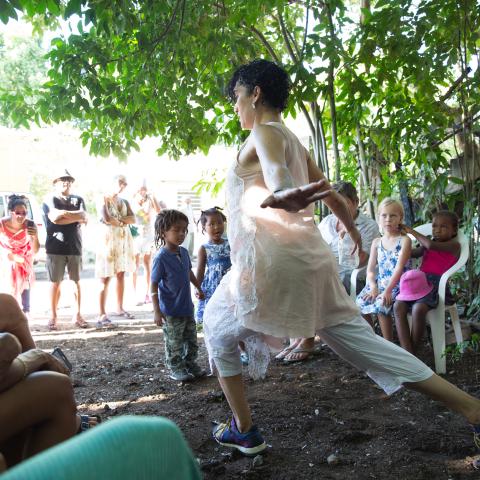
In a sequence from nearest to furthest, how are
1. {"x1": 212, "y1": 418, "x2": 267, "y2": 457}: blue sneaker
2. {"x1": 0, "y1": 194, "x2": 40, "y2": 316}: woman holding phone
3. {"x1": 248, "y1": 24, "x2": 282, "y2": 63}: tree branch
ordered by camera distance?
{"x1": 212, "y1": 418, "x2": 267, "y2": 457}: blue sneaker < {"x1": 248, "y1": 24, "x2": 282, "y2": 63}: tree branch < {"x1": 0, "y1": 194, "x2": 40, "y2": 316}: woman holding phone

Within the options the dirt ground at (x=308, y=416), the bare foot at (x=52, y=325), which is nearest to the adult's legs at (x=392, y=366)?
the dirt ground at (x=308, y=416)

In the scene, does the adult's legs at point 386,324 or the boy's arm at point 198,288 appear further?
the boy's arm at point 198,288

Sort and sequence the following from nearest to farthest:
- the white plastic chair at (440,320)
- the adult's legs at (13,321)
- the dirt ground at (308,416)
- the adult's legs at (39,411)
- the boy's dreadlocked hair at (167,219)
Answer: the adult's legs at (39,411), the adult's legs at (13,321), the dirt ground at (308,416), the white plastic chair at (440,320), the boy's dreadlocked hair at (167,219)

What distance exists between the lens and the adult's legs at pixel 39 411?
5.74ft

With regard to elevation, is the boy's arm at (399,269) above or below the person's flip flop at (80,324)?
above

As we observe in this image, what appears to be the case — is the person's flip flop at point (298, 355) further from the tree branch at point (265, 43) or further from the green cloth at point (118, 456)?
the green cloth at point (118, 456)

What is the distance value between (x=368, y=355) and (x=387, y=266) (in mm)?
2067

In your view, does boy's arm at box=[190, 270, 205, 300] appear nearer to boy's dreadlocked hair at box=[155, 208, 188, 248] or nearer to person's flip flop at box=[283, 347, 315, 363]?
boy's dreadlocked hair at box=[155, 208, 188, 248]

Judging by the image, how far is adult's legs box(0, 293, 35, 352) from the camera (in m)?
2.19

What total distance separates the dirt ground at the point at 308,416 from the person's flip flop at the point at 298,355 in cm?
10

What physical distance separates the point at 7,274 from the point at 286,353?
389 centimetres

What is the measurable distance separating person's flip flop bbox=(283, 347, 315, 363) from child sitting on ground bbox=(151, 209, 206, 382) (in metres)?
0.79

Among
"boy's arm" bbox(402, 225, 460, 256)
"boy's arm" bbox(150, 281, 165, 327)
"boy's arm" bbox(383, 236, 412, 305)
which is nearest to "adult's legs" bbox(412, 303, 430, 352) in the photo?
"boy's arm" bbox(383, 236, 412, 305)

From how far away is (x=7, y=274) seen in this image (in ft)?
22.0
